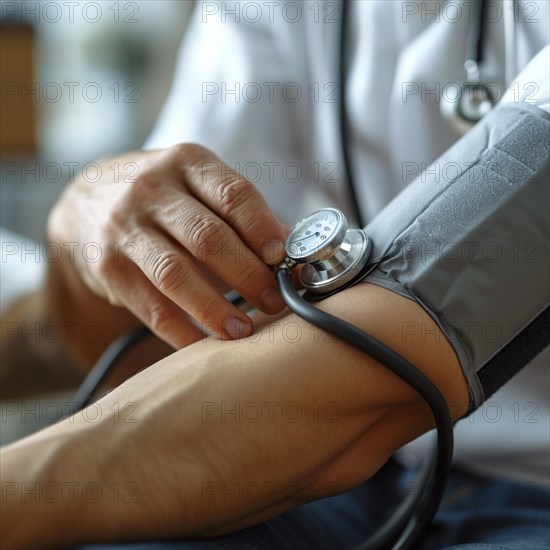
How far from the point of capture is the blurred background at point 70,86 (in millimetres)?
2484

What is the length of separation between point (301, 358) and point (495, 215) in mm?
165

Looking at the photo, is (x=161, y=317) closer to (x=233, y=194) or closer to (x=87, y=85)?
(x=233, y=194)

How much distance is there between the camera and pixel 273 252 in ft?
1.98

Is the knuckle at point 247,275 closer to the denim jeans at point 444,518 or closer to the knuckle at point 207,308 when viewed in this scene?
the knuckle at point 207,308

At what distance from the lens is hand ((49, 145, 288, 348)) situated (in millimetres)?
604

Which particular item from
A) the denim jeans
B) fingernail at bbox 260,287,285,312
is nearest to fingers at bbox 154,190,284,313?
fingernail at bbox 260,287,285,312

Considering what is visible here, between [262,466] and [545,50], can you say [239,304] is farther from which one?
[545,50]

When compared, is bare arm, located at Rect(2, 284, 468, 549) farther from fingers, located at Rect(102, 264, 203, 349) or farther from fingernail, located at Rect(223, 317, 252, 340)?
fingers, located at Rect(102, 264, 203, 349)

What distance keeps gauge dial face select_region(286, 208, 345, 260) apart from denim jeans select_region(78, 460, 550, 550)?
0.20 meters

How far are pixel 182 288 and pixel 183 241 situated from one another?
4cm

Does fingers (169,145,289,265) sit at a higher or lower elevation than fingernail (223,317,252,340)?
higher

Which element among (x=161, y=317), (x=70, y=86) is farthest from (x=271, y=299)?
(x=70, y=86)

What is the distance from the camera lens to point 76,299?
97 cm

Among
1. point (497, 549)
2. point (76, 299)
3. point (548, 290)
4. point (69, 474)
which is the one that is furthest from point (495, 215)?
point (76, 299)
